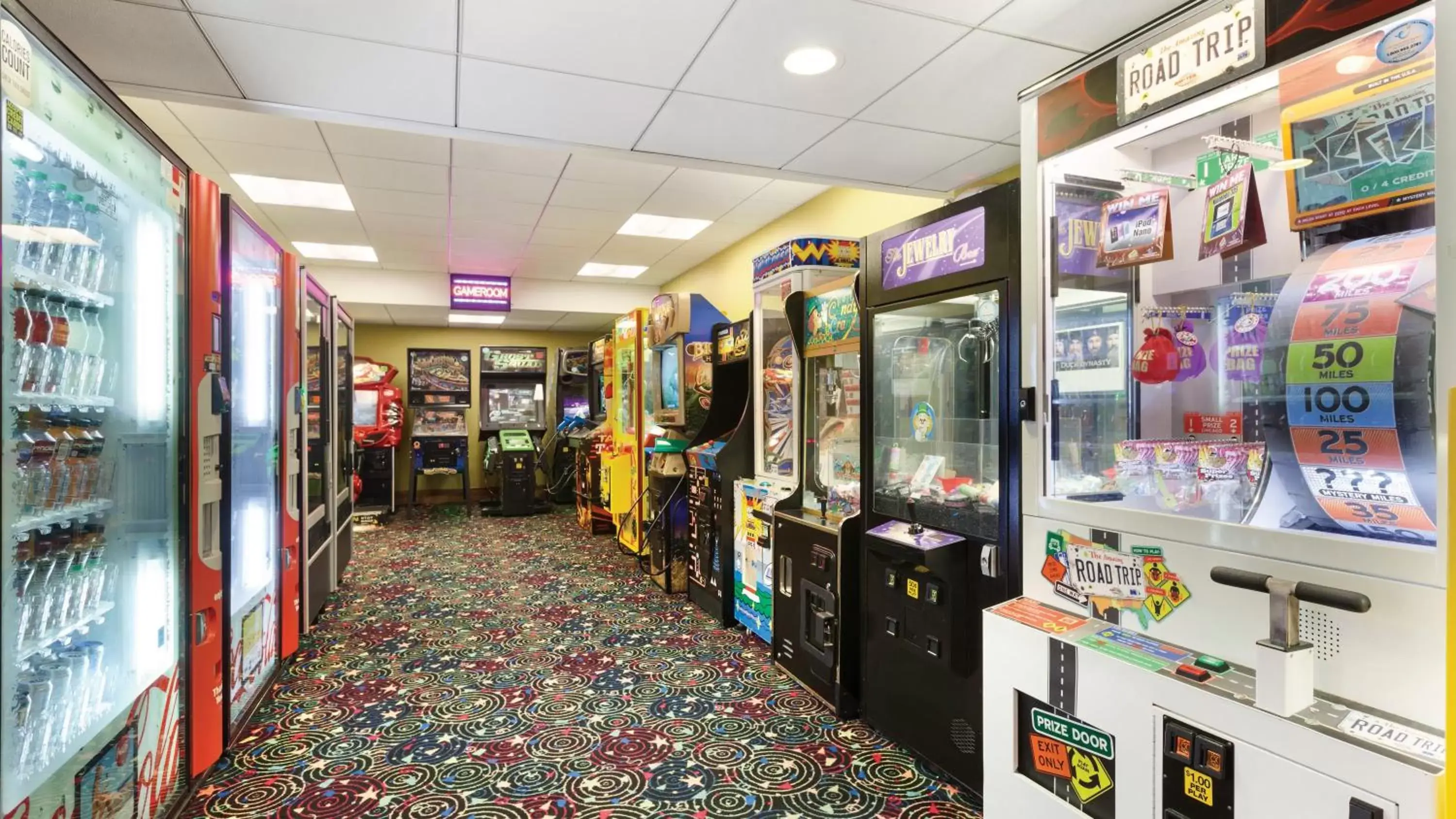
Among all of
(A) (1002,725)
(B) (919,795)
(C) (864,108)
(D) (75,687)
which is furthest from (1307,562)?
(D) (75,687)

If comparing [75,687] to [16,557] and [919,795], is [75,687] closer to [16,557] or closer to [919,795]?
[16,557]

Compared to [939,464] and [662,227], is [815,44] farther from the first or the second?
[662,227]

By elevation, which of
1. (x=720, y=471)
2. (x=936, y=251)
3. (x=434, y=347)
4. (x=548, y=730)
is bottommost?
(x=548, y=730)

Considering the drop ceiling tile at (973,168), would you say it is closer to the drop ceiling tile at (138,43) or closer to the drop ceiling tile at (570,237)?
the drop ceiling tile at (570,237)

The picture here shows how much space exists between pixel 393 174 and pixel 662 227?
2.14m

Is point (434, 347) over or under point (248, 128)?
under

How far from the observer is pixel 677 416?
17.4ft

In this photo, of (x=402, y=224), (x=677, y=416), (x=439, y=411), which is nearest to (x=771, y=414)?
(x=677, y=416)

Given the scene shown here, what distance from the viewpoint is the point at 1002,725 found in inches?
73.2

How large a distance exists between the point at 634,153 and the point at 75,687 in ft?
9.61

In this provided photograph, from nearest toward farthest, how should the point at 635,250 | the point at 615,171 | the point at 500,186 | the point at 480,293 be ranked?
the point at 615,171
the point at 500,186
the point at 635,250
the point at 480,293

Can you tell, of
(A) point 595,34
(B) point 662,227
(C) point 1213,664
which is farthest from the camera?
(B) point 662,227

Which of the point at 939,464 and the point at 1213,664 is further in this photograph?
the point at 939,464

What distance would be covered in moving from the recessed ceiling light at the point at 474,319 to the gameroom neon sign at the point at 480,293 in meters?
1.23
